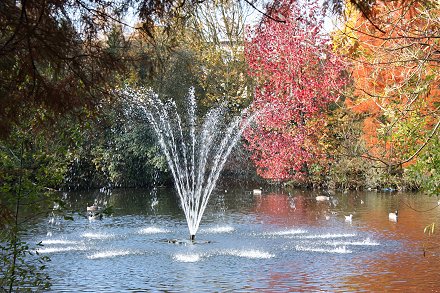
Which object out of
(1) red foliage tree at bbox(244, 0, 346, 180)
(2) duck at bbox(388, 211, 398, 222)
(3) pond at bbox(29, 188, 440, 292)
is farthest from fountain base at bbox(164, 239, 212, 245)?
(1) red foliage tree at bbox(244, 0, 346, 180)

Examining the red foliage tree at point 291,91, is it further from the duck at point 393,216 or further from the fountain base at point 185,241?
the fountain base at point 185,241

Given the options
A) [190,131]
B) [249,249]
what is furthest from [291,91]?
[249,249]

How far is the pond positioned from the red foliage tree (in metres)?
4.03

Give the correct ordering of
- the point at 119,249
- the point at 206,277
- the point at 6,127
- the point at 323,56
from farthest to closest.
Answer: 1. the point at 323,56
2. the point at 119,249
3. the point at 206,277
4. the point at 6,127

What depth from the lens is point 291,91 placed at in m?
26.0

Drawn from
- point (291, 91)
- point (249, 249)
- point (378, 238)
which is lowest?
point (249, 249)

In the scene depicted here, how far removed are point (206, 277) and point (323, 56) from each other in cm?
1672

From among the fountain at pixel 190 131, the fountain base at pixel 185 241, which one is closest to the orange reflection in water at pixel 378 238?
the fountain base at pixel 185 241

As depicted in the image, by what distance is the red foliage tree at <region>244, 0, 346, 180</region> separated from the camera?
2564 centimetres

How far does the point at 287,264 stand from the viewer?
12469 millimetres

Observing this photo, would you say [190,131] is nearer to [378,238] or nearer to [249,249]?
[378,238]

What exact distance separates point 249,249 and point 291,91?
12678 mm

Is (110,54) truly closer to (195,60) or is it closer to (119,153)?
(119,153)

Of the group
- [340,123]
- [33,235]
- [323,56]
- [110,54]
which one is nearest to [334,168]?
[340,123]
